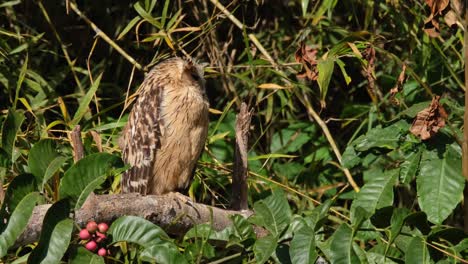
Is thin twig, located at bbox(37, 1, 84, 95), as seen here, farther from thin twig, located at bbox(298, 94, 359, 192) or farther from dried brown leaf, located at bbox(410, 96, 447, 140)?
dried brown leaf, located at bbox(410, 96, 447, 140)

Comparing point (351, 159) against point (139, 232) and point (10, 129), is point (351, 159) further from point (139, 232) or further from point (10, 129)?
point (10, 129)

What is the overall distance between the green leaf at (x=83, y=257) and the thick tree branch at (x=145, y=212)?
137 millimetres

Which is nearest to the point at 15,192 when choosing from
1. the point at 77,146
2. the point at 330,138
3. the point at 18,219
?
the point at 18,219

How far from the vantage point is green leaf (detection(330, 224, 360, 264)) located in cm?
210

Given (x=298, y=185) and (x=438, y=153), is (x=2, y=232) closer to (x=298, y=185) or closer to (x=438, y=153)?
(x=438, y=153)

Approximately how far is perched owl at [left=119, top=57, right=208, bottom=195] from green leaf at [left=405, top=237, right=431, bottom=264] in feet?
4.44

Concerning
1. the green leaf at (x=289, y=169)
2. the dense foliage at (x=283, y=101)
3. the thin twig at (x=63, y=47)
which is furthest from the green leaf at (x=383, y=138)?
the thin twig at (x=63, y=47)

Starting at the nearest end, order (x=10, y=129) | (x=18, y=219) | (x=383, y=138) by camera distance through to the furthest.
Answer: (x=18, y=219) < (x=10, y=129) < (x=383, y=138)

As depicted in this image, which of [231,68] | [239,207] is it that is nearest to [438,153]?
[239,207]

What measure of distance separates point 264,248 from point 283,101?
1.81 m

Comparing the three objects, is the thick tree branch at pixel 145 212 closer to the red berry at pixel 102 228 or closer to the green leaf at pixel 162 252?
the red berry at pixel 102 228

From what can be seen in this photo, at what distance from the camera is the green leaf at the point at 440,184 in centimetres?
253

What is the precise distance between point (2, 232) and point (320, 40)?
7.89 ft

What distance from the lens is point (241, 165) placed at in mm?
3158
